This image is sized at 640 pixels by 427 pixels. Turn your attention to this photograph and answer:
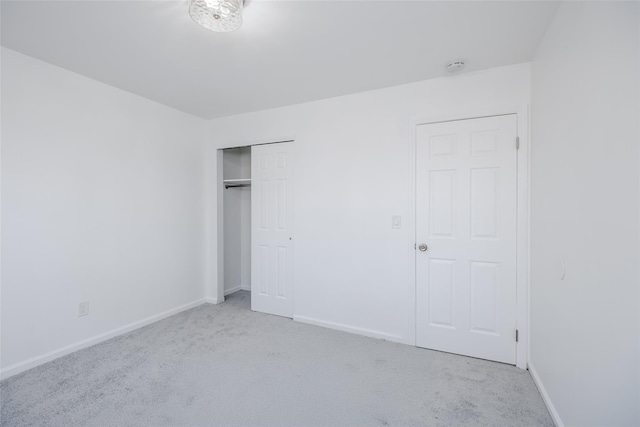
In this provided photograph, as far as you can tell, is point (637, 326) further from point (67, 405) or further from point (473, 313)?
point (67, 405)

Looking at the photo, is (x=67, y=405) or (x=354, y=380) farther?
(x=354, y=380)

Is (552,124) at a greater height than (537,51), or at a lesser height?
lesser

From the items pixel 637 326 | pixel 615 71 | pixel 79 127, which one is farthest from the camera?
pixel 79 127

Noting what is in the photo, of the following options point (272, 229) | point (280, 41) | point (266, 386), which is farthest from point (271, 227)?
point (280, 41)

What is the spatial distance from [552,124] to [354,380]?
2215 millimetres

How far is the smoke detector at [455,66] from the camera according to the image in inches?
90.0

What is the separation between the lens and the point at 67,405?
1.84 metres

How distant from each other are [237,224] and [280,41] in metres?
2.97

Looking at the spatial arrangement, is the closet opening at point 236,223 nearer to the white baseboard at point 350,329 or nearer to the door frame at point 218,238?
the door frame at point 218,238

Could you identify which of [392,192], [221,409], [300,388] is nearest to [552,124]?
[392,192]

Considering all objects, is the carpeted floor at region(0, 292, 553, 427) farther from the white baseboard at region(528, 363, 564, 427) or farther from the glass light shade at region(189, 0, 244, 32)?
the glass light shade at region(189, 0, 244, 32)

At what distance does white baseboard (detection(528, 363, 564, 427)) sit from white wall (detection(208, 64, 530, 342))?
94cm

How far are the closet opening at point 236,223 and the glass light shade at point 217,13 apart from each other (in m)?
2.47

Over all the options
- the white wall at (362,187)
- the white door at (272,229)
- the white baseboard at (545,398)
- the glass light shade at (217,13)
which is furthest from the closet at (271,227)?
the white baseboard at (545,398)
